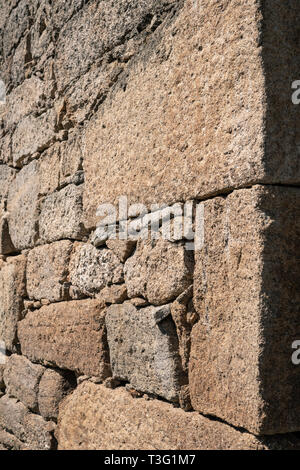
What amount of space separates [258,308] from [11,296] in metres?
2.34

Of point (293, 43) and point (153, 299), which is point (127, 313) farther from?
point (293, 43)

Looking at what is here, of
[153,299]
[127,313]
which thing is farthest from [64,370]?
[153,299]

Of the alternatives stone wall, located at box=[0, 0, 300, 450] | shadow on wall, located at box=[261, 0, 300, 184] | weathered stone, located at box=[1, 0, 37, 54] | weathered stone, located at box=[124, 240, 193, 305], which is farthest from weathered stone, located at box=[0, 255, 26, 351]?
shadow on wall, located at box=[261, 0, 300, 184]

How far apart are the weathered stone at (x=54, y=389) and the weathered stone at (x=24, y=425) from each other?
86mm

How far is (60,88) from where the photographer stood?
3246 millimetres

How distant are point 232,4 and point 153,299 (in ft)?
3.66

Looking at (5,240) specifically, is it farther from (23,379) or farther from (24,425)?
(24,425)

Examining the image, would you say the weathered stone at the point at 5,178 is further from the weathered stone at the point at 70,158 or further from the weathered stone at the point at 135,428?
the weathered stone at the point at 135,428

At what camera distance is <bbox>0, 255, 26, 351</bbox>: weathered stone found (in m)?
3.67

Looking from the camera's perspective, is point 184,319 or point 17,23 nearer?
point 184,319

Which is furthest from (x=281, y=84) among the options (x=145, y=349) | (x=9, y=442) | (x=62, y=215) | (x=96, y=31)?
(x=9, y=442)

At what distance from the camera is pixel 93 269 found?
2.82m

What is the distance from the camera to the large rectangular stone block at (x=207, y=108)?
1.81m

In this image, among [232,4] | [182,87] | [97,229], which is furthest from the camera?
[97,229]
